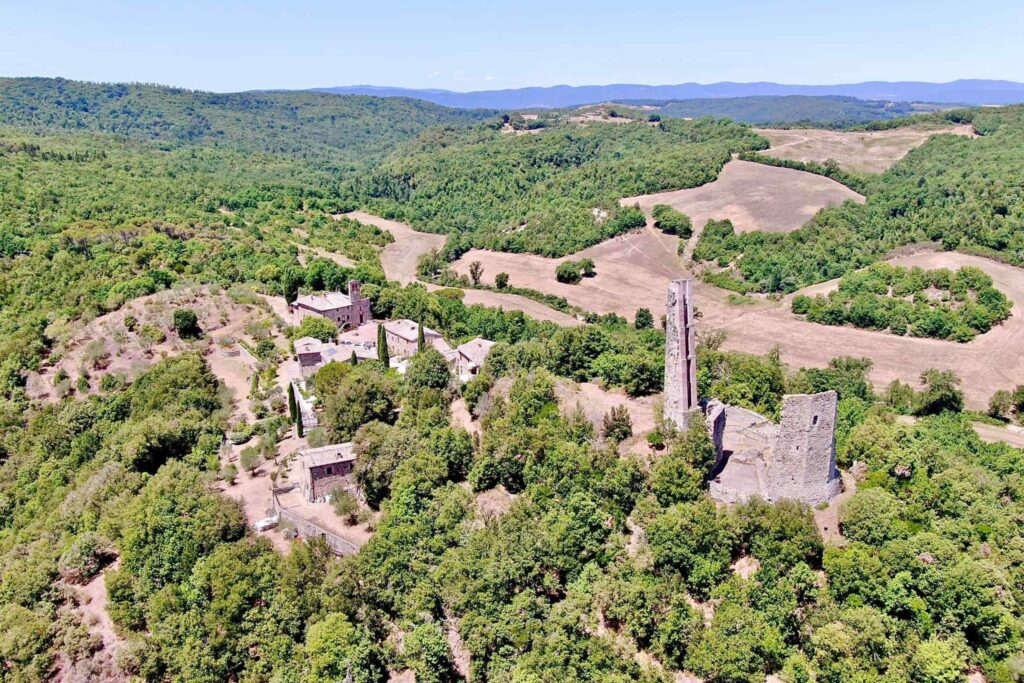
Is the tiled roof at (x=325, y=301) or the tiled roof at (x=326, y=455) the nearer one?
the tiled roof at (x=326, y=455)

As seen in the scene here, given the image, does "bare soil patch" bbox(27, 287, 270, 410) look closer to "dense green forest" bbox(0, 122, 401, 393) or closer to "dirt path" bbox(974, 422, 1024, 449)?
"dense green forest" bbox(0, 122, 401, 393)

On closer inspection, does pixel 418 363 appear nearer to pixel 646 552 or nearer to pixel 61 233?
pixel 646 552

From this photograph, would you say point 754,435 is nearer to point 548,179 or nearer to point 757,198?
point 757,198

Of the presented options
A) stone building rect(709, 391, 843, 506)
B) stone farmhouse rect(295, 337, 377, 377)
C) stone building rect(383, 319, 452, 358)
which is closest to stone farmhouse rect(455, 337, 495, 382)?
stone building rect(383, 319, 452, 358)

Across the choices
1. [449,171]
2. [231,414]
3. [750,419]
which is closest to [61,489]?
[231,414]

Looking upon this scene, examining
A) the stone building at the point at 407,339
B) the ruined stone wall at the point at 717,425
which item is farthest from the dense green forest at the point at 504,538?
the stone building at the point at 407,339

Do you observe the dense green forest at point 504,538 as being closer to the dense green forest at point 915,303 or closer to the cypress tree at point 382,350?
the cypress tree at point 382,350

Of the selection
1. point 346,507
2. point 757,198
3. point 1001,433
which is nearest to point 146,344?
point 346,507
